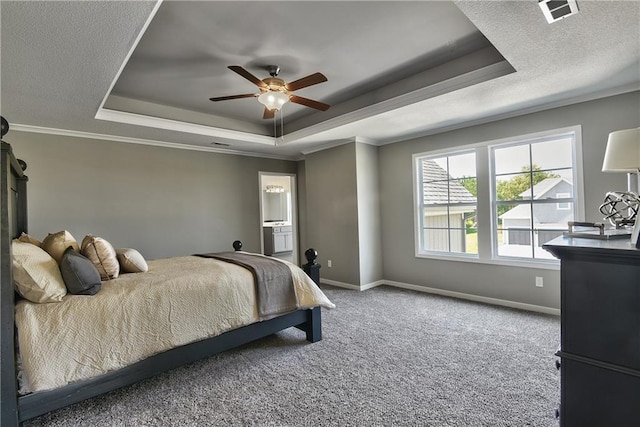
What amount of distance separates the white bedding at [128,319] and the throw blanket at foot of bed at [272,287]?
7cm

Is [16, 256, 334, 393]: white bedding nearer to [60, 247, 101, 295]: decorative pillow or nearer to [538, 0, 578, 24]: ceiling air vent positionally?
[60, 247, 101, 295]: decorative pillow

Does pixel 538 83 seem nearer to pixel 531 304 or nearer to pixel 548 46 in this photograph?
pixel 548 46

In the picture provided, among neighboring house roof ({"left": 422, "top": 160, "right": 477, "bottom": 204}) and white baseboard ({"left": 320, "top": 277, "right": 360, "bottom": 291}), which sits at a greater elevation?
neighboring house roof ({"left": 422, "top": 160, "right": 477, "bottom": 204})

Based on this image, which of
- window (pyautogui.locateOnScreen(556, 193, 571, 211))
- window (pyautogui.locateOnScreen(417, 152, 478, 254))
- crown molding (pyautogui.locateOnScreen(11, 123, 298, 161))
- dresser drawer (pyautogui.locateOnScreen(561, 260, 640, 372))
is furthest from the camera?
window (pyautogui.locateOnScreen(417, 152, 478, 254))

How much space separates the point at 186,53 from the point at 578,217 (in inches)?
170

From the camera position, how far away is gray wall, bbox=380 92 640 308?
124 inches

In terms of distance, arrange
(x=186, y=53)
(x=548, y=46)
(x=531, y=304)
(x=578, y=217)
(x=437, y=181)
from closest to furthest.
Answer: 1. (x=548, y=46)
2. (x=186, y=53)
3. (x=578, y=217)
4. (x=531, y=304)
5. (x=437, y=181)

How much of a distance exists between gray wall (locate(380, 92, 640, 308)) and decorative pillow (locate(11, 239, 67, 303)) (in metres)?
4.21

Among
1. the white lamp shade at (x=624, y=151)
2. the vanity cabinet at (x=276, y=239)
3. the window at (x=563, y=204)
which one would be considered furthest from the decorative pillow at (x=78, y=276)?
the vanity cabinet at (x=276, y=239)

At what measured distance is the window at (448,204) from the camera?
429 centimetres

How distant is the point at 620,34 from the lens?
2.08m

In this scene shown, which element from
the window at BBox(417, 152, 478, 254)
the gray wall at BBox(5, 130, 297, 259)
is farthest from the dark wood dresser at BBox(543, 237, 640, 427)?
the gray wall at BBox(5, 130, 297, 259)

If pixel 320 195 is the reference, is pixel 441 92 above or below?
Answer: above

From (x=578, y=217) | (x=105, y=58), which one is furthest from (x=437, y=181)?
(x=105, y=58)
